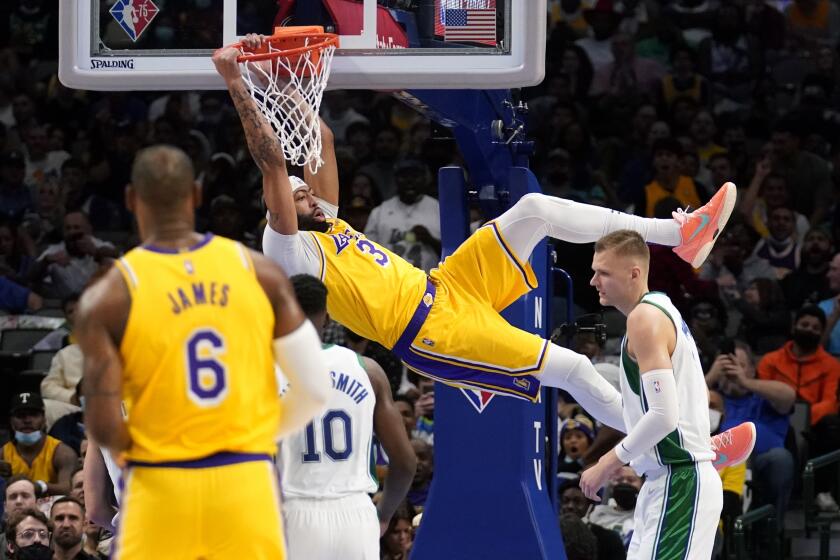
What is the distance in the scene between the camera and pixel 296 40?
25.1 ft

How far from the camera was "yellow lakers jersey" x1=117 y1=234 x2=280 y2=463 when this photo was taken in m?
4.81

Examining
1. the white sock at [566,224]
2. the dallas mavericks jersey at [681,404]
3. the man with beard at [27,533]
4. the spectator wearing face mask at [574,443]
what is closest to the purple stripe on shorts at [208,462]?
the dallas mavericks jersey at [681,404]

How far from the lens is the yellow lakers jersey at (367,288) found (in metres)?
7.91

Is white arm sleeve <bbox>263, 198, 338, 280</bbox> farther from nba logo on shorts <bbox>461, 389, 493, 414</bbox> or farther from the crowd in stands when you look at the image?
the crowd in stands

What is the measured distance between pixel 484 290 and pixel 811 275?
247 inches

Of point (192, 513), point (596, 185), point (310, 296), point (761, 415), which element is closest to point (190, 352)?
point (192, 513)

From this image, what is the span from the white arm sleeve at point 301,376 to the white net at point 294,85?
2589mm

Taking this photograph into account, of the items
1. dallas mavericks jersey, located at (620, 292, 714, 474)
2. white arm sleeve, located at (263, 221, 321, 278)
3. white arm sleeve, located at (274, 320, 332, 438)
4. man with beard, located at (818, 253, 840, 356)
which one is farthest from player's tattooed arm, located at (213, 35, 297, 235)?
man with beard, located at (818, 253, 840, 356)

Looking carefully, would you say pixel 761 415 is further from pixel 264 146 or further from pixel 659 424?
pixel 264 146

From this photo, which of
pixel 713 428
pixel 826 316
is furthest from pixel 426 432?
pixel 826 316

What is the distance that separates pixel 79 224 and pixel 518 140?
264 inches

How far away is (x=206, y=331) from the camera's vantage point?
4.86 meters

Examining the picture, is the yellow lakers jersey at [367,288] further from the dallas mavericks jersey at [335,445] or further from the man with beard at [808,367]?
the man with beard at [808,367]

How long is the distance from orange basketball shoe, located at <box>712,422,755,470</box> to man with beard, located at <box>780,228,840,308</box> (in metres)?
6.06
